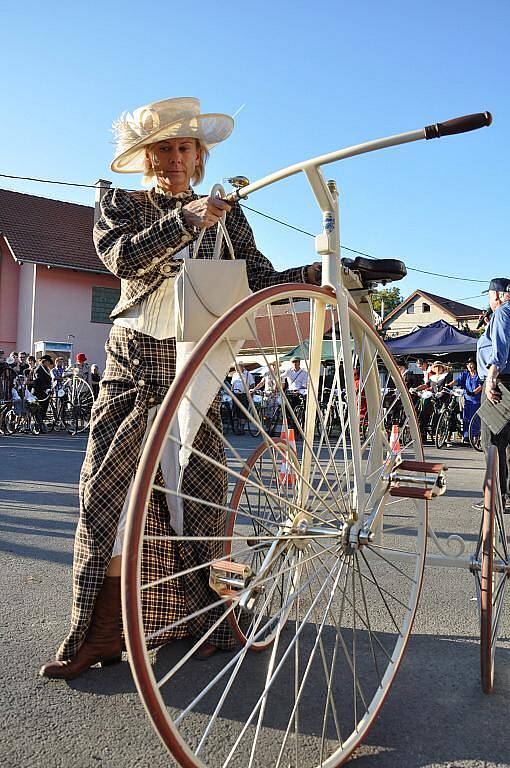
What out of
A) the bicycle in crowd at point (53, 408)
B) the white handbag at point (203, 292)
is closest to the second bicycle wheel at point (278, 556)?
the white handbag at point (203, 292)

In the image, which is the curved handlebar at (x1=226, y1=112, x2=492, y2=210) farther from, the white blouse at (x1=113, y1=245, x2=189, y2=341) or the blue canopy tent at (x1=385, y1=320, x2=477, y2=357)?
the blue canopy tent at (x1=385, y1=320, x2=477, y2=357)

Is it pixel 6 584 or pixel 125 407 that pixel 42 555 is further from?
pixel 125 407

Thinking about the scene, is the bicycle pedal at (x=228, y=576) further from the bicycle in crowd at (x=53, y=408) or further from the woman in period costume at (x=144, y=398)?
the bicycle in crowd at (x=53, y=408)

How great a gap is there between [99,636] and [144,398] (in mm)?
855

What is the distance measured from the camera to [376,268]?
242 cm

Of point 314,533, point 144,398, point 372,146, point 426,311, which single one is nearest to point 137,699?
point 314,533

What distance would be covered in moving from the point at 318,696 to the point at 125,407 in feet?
3.96

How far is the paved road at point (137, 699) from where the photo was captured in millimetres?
2012

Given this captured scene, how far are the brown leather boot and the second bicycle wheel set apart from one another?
168 millimetres

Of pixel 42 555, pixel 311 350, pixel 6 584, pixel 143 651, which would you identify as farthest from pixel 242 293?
pixel 42 555

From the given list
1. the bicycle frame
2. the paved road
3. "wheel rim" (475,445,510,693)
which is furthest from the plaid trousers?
"wheel rim" (475,445,510,693)

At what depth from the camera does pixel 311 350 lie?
235 cm

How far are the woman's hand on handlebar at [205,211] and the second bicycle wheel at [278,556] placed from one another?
0.32m

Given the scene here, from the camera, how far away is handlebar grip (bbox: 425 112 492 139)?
1835 millimetres
